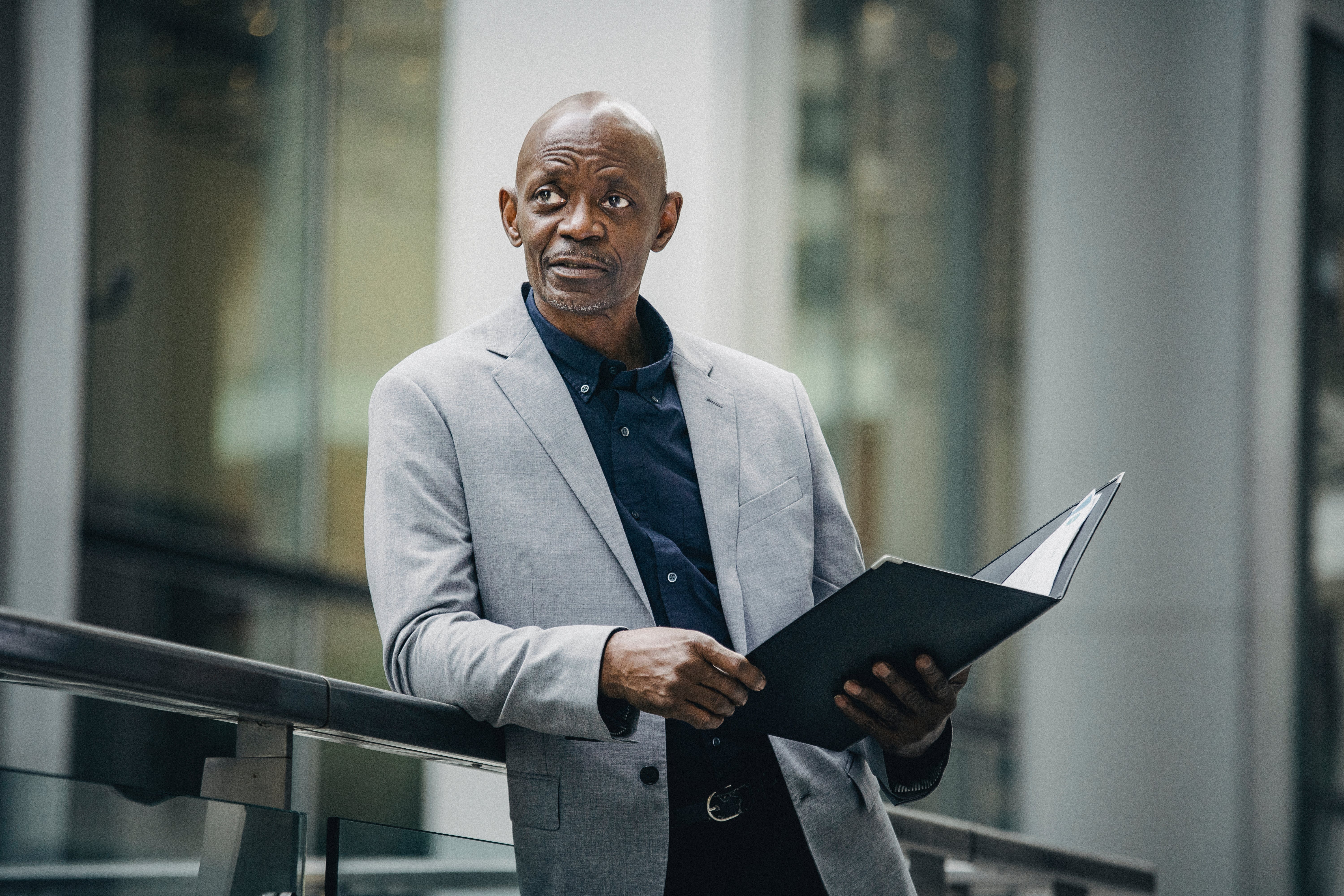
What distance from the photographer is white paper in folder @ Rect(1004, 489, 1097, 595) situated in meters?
1.72

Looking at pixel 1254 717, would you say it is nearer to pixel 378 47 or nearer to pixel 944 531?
pixel 944 531

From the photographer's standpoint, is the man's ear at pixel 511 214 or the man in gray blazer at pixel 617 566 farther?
the man's ear at pixel 511 214

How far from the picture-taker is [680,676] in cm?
165

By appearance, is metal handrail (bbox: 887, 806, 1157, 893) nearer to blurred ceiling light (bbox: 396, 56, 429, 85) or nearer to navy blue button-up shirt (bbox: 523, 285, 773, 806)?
navy blue button-up shirt (bbox: 523, 285, 773, 806)

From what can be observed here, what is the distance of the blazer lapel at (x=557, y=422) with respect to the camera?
1931 millimetres

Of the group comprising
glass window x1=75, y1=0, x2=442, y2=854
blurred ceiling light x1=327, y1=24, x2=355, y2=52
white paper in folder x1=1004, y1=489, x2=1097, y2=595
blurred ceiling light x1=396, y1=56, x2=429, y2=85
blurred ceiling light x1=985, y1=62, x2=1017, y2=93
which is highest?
blurred ceiling light x1=985, y1=62, x2=1017, y2=93

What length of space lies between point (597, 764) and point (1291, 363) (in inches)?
271

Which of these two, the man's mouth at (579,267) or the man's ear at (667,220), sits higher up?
the man's ear at (667,220)

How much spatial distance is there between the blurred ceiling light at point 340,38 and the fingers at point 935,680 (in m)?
7.50

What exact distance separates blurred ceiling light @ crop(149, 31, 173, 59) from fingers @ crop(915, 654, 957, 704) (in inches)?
279

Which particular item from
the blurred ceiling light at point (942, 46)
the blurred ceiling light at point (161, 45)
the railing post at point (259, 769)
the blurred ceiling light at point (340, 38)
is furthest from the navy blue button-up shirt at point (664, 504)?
the blurred ceiling light at point (942, 46)

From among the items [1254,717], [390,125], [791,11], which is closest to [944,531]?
[1254,717]

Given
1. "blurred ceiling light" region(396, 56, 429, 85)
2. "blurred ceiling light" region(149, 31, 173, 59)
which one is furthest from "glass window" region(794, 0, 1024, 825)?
"blurred ceiling light" region(149, 31, 173, 59)

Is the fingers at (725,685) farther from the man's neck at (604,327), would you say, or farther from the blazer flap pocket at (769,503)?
the man's neck at (604,327)
